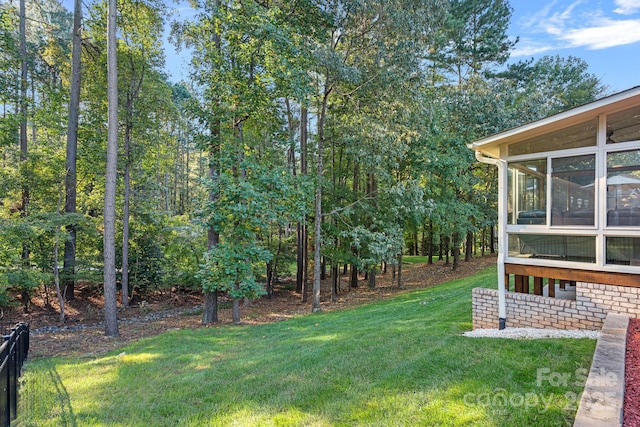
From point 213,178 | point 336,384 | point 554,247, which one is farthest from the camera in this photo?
point 213,178

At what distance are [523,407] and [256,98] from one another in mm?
8321

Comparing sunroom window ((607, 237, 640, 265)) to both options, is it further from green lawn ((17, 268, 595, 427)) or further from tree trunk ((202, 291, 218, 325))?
tree trunk ((202, 291, 218, 325))

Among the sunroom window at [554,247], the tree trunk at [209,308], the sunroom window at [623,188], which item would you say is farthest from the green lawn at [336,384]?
the tree trunk at [209,308]

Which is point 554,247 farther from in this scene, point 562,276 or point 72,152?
point 72,152

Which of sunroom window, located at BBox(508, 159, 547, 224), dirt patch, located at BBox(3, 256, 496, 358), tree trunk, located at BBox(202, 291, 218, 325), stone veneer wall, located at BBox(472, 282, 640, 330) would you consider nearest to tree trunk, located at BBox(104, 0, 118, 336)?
dirt patch, located at BBox(3, 256, 496, 358)

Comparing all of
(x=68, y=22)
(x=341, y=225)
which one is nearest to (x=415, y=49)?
(x=341, y=225)

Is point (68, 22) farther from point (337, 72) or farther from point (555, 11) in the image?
point (555, 11)

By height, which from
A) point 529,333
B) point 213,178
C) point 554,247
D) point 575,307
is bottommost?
point 529,333

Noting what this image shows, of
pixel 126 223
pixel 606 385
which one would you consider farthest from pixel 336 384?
pixel 126 223

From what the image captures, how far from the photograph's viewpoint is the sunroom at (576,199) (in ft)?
14.6

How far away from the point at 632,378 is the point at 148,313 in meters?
12.2

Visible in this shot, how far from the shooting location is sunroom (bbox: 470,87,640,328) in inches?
175

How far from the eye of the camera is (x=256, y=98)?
28.9 ft

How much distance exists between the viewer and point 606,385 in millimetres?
2564
